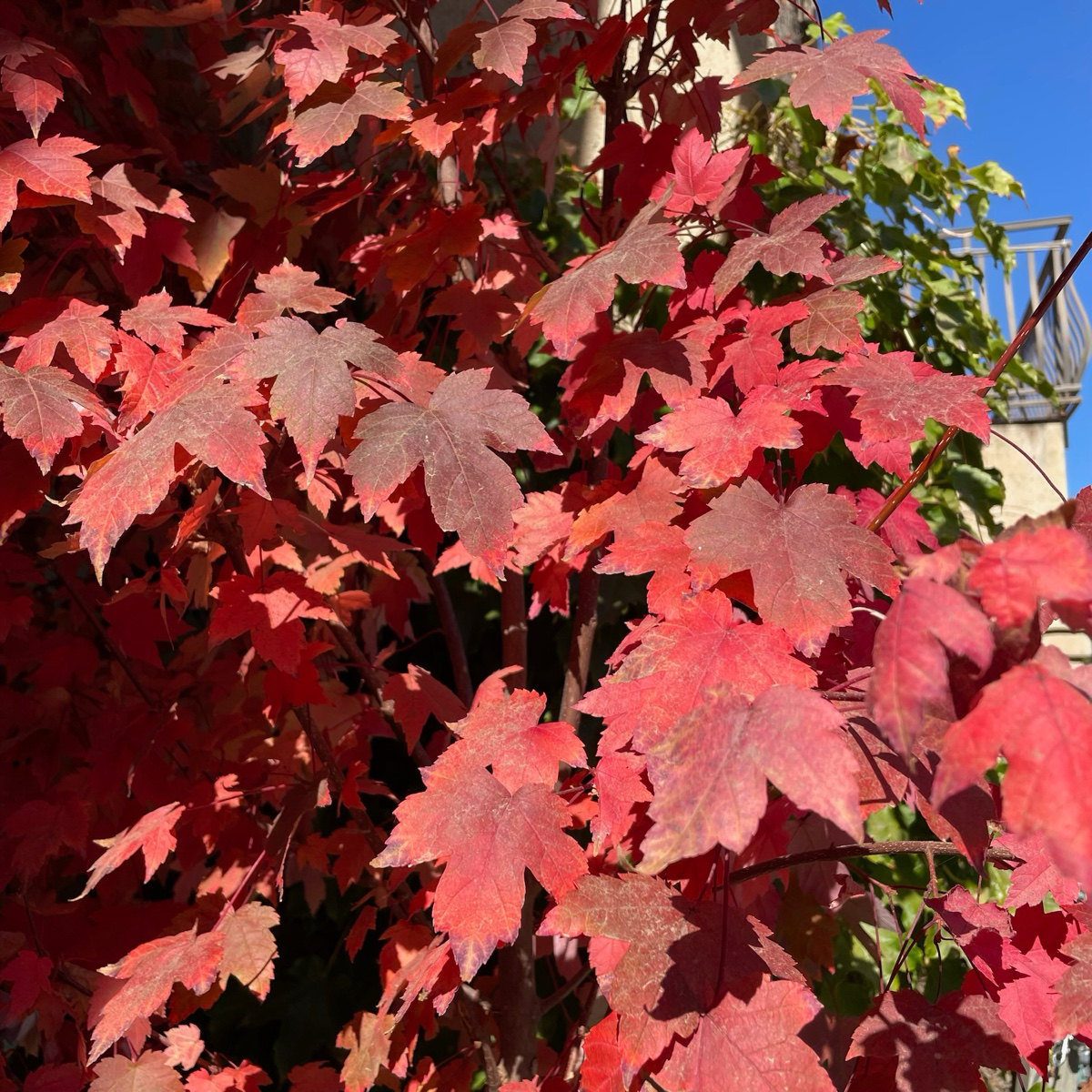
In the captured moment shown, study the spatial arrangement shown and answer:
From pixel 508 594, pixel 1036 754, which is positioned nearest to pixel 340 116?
pixel 508 594

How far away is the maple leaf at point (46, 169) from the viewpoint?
1164 mm

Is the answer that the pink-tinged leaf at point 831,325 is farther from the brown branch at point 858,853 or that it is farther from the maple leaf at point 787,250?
the brown branch at point 858,853

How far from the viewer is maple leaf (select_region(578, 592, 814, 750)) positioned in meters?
0.73

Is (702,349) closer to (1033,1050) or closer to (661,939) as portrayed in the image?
(661,939)

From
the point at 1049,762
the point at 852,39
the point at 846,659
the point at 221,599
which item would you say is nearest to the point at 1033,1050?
the point at 846,659

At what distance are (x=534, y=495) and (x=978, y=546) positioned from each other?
84cm

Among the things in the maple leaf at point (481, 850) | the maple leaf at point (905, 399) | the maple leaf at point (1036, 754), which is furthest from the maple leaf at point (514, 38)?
the maple leaf at point (1036, 754)

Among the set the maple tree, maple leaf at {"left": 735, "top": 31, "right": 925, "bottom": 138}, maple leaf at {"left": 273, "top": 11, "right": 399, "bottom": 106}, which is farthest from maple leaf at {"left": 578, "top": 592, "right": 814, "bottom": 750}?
maple leaf at {"left": 273, "top": 11, "right": 399, "bottom": 106}

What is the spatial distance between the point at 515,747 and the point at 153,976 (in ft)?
1.85

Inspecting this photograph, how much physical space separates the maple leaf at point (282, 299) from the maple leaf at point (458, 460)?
12.8 inches

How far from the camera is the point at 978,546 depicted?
0.53 meters

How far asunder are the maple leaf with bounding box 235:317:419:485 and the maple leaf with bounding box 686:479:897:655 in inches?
14.1

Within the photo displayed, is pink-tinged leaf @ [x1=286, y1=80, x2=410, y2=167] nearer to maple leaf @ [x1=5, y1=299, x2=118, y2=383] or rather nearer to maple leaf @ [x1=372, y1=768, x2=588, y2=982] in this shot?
maple leaf @ [x1=5, y1=299, x2=118, y2=383]

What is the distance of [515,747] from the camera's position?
3.13ft
